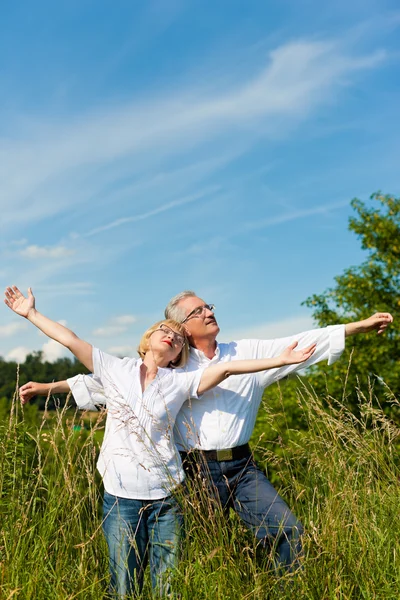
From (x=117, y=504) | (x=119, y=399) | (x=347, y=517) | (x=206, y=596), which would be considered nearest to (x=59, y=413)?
(x=119, y=399)

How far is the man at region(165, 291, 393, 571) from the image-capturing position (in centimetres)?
317

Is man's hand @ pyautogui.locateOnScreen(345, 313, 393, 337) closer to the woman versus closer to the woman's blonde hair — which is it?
the woman

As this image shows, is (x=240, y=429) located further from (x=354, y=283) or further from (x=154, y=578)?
(x=354, y=283)

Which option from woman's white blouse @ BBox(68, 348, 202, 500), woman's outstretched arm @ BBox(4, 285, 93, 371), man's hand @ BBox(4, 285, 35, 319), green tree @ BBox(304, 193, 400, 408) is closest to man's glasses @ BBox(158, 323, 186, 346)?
woman's white blouse @ BBox(68, 348, 202, 500)

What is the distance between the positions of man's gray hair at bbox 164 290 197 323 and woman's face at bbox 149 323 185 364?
0.97 feet

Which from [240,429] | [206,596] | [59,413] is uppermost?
[59,413]

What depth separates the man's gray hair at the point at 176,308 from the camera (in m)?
3.68

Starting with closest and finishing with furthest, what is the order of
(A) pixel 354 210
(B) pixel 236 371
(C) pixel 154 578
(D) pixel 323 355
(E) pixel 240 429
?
(C) pixel 154 578, (B) pixel 236 371, (E) pixel 240 429, (D) pixel 323 355, (A) pixel 354 210

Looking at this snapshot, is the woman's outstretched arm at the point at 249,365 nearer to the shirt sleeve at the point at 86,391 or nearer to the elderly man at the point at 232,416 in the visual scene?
the elderly man at the point at 232,416

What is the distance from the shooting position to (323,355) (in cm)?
370

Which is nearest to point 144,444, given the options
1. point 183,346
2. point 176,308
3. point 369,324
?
point 183,346

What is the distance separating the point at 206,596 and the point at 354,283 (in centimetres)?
997

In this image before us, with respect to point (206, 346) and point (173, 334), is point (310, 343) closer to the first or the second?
point (206, 346)

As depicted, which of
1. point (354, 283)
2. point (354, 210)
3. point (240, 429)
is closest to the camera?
point (240, 429)
